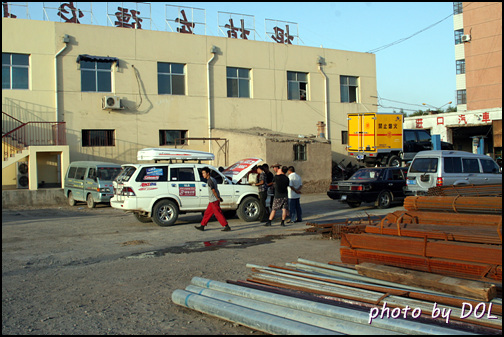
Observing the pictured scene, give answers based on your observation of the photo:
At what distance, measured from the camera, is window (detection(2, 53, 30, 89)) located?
75.9 feet

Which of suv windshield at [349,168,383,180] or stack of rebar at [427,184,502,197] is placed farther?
suv windshield at [349,168,383,180]

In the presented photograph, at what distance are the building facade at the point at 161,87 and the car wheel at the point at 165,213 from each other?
12186 mm

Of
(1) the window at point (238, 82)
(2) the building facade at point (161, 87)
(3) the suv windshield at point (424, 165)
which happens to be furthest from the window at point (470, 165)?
(1) the window at point (238, 82)

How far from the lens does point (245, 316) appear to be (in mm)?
5117

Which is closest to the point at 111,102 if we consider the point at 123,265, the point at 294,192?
the point at 294,192

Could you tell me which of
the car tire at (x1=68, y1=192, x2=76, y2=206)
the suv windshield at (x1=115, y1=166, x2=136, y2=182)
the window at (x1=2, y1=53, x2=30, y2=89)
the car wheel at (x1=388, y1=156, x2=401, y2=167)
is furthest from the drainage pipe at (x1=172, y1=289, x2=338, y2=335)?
the window at (x1=2, y1=53, x2=30, y2=89)

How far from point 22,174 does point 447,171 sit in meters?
19.0

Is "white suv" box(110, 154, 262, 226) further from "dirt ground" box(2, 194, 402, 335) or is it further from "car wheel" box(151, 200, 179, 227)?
"dirt ground" box(2, 194, 402, 335)

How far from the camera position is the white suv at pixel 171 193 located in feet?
43.8

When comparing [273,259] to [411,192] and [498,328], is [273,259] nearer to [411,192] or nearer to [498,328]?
[498,328]

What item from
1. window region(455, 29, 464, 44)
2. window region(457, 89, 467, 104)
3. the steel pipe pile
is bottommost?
the steel pipe pile

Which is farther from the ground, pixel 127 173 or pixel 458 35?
pixel 458 35

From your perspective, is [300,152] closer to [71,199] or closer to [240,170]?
[240,170]

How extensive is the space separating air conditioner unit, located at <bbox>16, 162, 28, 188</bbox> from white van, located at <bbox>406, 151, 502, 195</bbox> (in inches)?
693
